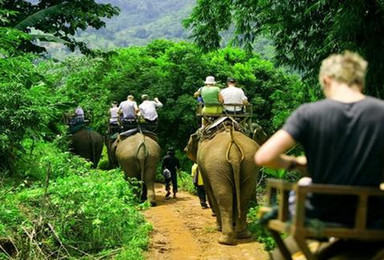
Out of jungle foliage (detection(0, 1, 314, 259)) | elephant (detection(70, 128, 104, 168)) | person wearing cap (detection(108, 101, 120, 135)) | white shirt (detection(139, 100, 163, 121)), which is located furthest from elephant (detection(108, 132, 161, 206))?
elephant (detection(70, 128, 104, 168))

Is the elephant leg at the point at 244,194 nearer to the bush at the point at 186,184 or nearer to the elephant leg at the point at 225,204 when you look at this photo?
the elephant leg at the point at 225,204

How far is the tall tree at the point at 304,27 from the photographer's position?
11.3 metres

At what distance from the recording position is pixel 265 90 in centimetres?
3209

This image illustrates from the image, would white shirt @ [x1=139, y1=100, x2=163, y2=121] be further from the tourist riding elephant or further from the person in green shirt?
the tourist riding elephant

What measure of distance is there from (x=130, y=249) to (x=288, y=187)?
284 inches

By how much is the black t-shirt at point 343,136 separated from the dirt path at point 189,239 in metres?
7.04

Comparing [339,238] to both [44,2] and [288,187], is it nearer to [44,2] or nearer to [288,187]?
[288,187]

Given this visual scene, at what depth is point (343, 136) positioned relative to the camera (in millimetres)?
4105

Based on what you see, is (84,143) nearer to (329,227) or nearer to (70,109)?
(70,109)

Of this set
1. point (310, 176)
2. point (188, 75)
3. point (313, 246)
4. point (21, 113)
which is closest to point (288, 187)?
point (310, 176)

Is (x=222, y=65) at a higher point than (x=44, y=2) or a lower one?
lower

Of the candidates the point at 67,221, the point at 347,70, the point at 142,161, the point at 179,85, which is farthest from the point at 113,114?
the point at 347,70

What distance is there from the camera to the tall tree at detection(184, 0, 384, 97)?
1130 cm

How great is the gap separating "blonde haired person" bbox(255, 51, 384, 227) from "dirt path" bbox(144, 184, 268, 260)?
7022 mm
